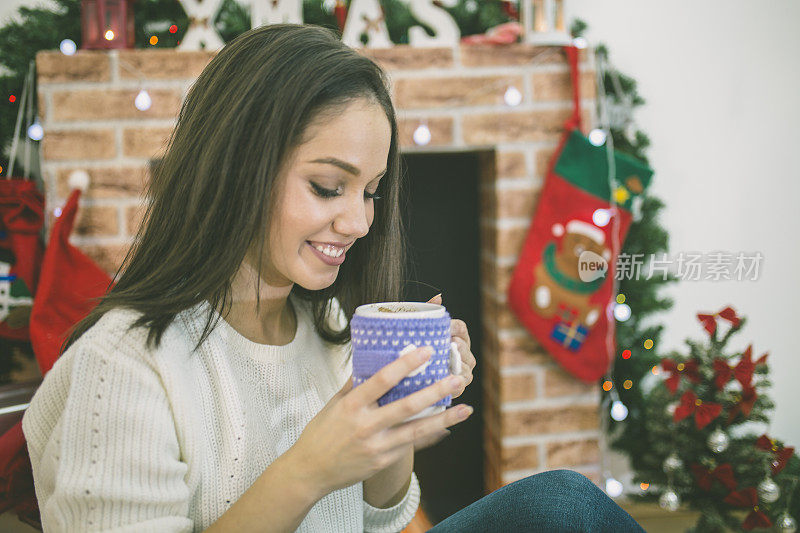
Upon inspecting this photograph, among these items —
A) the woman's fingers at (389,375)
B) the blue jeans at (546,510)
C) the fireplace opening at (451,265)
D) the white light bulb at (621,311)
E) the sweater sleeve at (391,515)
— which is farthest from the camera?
A: the fireplace opening at (451,265)

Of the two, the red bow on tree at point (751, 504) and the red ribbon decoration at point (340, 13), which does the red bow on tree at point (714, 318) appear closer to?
the red bow on tree at point (751, 504)

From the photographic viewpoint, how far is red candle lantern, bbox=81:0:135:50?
1.48 metres

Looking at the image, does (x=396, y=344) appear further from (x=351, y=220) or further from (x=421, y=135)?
(x=421, y=135)

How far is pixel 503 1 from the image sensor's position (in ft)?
5.40

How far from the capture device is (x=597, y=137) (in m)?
1.58

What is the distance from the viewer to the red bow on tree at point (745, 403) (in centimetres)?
146

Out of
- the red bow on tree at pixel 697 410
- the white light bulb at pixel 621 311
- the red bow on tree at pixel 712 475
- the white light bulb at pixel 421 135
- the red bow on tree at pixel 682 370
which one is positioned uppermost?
the white light bulb at pixel 421 135

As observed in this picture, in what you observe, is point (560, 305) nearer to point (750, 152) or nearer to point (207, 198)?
point (750, 152)

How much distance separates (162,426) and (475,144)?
1.14m

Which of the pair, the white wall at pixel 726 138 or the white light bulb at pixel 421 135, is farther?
the white wall at pixel 726 138

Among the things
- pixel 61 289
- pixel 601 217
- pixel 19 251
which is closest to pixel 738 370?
pixel 601 217

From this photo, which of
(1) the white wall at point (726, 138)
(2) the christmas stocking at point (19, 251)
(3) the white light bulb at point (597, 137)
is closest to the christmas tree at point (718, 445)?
(1) the white wall at point (726, 138)

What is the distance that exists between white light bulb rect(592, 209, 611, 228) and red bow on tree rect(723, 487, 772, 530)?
74 cm

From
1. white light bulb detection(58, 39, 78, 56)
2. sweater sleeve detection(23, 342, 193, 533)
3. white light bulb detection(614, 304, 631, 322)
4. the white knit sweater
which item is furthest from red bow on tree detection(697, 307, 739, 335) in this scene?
white light bulb detection(58, 39, 78, 56)
